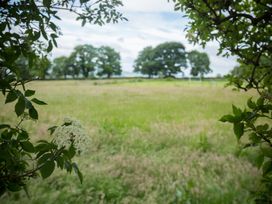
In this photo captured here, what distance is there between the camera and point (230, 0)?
3.31 m

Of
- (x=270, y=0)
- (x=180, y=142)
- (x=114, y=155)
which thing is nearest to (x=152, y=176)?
(x=114, y=155)

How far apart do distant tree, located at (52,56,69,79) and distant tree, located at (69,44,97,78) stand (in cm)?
245

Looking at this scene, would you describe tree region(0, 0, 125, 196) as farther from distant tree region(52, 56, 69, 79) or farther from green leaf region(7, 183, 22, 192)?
distant tree region(52, 56, 69, 79)

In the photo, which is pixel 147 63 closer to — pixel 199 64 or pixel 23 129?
pixel 199 64

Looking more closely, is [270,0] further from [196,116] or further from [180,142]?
[196,116]

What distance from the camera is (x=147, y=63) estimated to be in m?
121

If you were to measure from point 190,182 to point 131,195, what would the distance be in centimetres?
128

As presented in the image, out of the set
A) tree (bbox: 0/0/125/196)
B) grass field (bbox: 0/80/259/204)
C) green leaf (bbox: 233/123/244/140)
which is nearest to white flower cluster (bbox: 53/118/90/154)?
tree (bbox: 0/0/125/196)

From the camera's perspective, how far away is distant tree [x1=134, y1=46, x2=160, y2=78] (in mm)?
120062

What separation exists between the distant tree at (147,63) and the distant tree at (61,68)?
30255 millimetres

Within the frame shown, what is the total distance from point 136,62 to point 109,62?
1637cm

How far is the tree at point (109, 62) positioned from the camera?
115m

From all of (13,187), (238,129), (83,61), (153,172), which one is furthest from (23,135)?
(83,61)

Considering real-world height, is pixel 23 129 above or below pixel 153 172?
above
